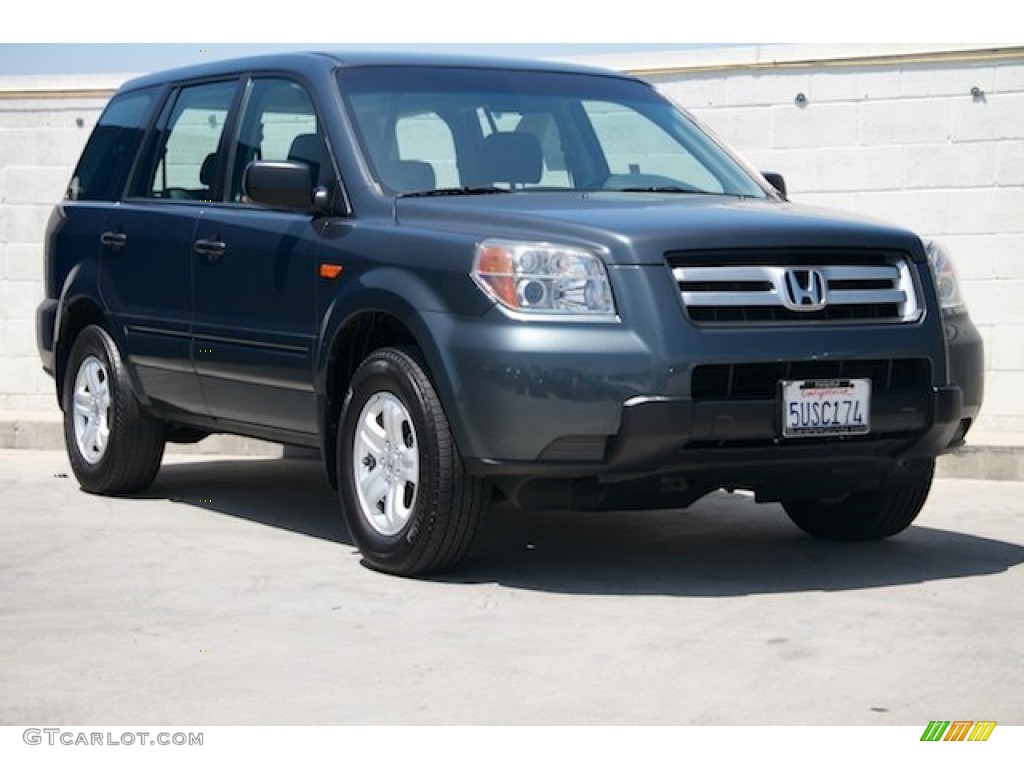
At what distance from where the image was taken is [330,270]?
7379 mm

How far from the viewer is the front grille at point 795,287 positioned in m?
6.64

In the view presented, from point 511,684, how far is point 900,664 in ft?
3.65

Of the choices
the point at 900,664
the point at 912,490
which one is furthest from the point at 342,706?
the point at 912,490

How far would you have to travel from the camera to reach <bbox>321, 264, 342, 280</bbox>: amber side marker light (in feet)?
24.1

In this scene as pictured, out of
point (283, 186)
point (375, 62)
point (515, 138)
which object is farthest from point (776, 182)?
point (283, 186)

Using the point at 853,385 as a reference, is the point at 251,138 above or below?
above

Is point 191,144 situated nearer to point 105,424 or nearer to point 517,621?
point 105,424

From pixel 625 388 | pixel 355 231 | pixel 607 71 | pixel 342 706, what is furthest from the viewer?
pixel 607 71

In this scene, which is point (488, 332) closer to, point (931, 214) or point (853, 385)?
point (853, 385)

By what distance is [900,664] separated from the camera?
18.9 ft

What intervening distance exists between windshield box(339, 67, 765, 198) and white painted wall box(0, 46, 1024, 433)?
3.18 meters
